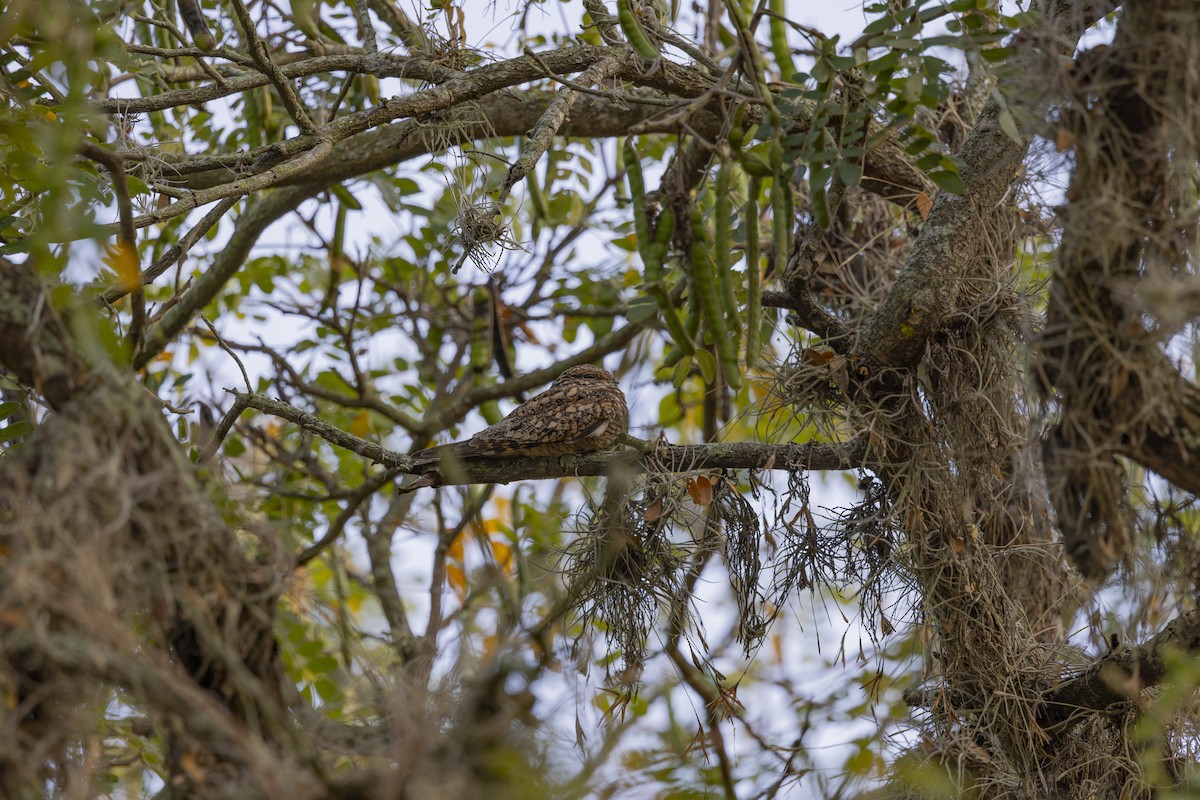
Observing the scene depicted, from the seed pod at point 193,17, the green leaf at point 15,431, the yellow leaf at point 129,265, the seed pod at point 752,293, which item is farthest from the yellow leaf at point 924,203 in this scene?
the green leaf at point 15,431

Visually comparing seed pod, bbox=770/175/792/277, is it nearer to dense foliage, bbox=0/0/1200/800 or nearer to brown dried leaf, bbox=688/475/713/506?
dense foliage, bbox=0/0/1200/800

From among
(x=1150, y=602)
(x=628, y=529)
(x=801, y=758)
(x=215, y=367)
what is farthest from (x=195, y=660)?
(x=215, y=367)

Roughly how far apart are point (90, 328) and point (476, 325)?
182 inches

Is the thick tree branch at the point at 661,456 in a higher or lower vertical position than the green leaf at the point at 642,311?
lower

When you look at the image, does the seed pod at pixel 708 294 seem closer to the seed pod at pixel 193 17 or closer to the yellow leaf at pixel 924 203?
the yellow leaf at pixel 924 203

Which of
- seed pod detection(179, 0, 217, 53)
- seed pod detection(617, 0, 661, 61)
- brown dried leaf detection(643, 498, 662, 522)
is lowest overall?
brown dried leaf detection(643, 498, 662, 522)

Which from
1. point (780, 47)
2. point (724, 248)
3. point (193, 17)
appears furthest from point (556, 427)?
point (193, 17)

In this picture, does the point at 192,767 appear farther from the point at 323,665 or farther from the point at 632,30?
the point at 323,665

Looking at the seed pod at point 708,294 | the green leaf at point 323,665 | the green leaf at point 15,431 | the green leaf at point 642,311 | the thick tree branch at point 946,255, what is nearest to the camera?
the seed pod at point 708,294

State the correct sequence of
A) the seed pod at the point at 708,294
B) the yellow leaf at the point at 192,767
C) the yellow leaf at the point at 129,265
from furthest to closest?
the seed pod at the point at 708,294 < the yellow leaf at the point at 129,265 < the yellow leaf at the point at 192,767

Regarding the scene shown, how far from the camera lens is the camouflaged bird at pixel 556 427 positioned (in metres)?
3.92

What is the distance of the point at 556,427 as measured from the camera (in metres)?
4.08

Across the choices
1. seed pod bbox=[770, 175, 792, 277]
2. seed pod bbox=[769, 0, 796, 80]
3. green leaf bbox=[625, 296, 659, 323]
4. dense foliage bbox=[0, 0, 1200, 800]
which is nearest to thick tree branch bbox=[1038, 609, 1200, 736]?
dense foliage bbox=[0, 0, 1200, 800]

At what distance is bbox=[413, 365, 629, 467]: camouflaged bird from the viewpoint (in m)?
3.92
